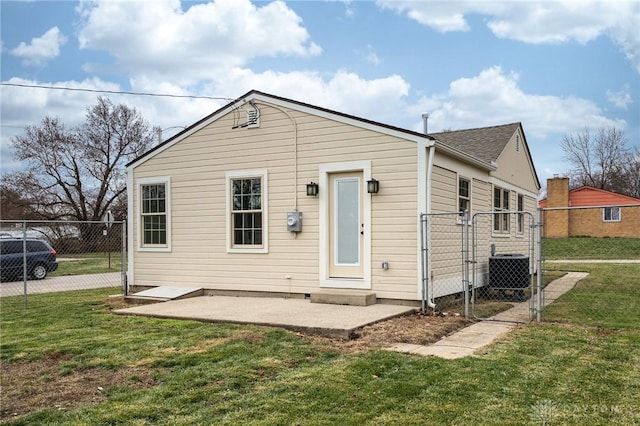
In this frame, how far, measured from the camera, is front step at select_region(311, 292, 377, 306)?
8.57 metres

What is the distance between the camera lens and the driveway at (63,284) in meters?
13.2

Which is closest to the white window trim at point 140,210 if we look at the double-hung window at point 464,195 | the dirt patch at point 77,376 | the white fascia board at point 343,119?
the white fascia board at point 343,119

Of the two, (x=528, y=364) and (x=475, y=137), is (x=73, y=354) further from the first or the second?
(x=475, y=137)

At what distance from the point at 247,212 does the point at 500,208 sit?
626 centimetres

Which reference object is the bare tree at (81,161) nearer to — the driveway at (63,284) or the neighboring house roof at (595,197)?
the driveway at (63,284)

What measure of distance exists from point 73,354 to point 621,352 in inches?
231

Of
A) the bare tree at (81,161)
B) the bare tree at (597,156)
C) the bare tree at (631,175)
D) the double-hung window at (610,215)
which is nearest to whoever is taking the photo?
Result: the double-hung window at (610,215)

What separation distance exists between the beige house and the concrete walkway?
1369mm

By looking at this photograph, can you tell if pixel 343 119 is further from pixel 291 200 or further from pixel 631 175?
pixel 631 175

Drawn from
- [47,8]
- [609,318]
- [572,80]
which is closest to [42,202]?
[47,8]

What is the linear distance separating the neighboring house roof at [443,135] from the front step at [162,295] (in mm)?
2986

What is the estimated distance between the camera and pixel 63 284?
14938 mm

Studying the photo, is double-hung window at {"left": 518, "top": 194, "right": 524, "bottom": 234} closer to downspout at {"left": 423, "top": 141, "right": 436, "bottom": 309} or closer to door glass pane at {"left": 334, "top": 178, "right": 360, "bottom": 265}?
downspout at {"left": 423, "top": 141, "right": 436, "bottom": 309}

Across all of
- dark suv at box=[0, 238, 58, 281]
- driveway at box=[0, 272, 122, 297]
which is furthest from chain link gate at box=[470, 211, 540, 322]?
dark suv at box=[0, 238, 58, 281]
